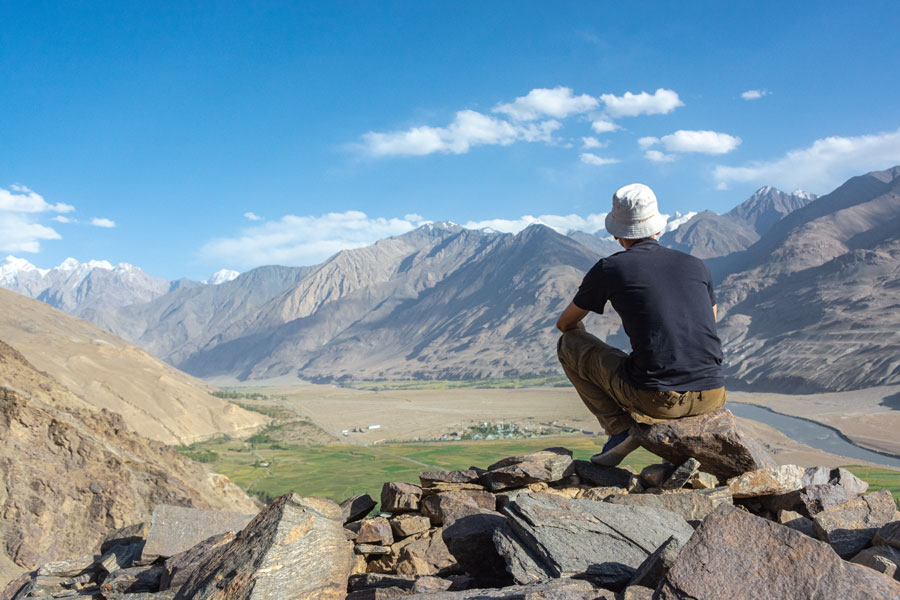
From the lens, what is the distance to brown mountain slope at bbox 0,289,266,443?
163ft

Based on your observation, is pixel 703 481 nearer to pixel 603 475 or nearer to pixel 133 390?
pixel 603 475

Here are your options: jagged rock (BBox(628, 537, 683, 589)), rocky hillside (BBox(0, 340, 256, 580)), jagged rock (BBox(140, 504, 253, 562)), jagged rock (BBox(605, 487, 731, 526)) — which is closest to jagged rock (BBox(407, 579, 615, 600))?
jagged rock (BBox(628, 537, 683, 589))

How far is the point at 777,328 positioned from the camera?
125m

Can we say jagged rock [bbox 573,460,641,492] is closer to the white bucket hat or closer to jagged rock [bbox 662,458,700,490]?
jagged rock [bbox 662,458,700,490]

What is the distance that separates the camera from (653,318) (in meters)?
4.97

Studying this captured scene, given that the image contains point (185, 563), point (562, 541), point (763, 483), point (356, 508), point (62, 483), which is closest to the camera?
point (562, 541)

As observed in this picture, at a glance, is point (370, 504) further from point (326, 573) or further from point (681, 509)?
point (681, 509)

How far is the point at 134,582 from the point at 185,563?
A: 0.76 meters

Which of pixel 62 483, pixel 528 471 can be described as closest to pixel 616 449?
pixel 528 471

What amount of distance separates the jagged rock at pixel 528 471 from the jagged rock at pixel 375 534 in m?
1.39

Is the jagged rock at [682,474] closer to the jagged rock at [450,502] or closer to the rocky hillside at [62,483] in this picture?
the jagged rock at [450,502]

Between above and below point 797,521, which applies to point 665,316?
above

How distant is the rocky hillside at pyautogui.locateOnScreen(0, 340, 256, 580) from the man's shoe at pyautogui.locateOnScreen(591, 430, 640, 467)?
12407mm

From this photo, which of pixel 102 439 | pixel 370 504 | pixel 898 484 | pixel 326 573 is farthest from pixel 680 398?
pixel 898 484
